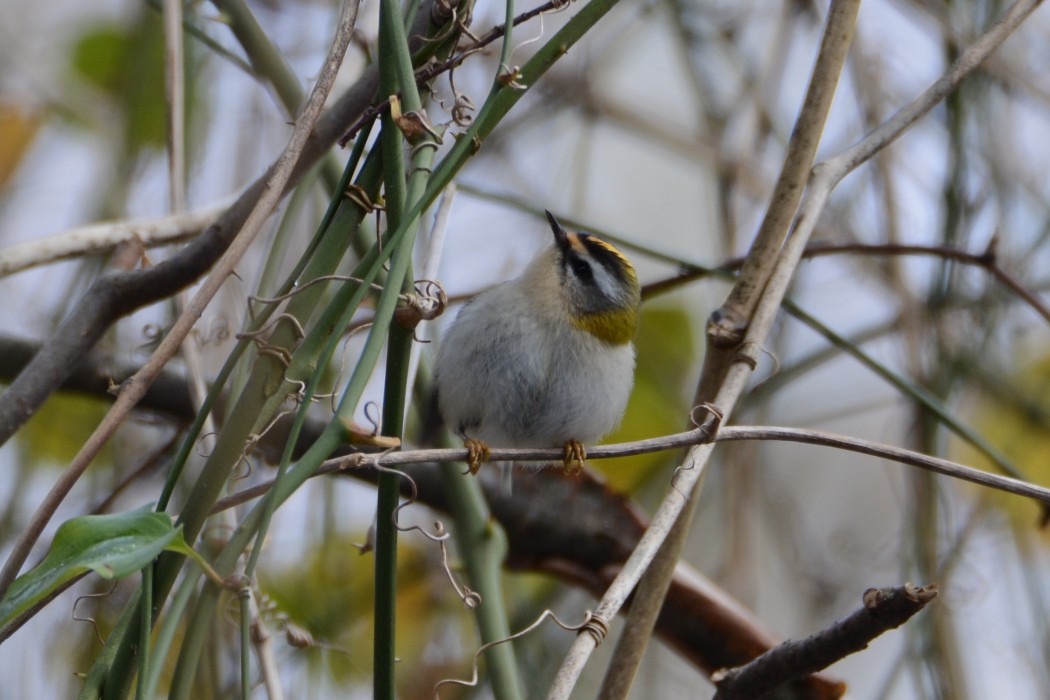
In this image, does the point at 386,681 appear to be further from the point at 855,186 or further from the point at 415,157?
the point at 855,186

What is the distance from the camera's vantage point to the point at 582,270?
8.11ft

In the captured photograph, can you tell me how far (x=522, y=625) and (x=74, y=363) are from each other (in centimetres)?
179

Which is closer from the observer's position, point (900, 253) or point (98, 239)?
point (98, 239)

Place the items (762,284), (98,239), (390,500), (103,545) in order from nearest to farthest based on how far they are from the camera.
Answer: (103,545) < (390,500) < (762,284) < (98,239)

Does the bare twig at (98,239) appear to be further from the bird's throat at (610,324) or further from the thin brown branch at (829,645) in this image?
the thin brown branch at (829,645)

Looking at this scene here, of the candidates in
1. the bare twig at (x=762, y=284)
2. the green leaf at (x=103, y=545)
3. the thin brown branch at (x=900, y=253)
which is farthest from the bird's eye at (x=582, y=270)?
the green leaf at (x=103, y=545)

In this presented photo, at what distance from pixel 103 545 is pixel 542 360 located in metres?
1.41

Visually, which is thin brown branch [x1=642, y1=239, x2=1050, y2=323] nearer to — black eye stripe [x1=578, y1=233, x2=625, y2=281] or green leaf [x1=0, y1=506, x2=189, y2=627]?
black eye stripe [x1=578, y1=233, x2=625, y2=281]

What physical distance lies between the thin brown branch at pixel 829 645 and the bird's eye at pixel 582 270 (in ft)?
3.98

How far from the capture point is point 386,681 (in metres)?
1.14

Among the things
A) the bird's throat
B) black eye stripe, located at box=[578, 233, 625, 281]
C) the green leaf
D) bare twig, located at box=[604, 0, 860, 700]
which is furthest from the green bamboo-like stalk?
black eye stripe, located at box=[578, 233, 625, 281]

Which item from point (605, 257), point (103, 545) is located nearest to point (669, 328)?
point (605, 257)

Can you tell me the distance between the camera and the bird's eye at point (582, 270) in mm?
2467

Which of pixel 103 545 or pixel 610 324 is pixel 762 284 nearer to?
pixel 610 324
